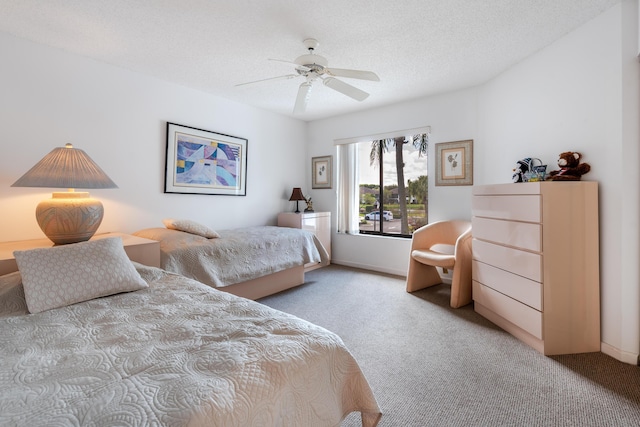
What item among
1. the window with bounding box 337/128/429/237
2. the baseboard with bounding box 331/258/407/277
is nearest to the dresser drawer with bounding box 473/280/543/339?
the baseboard with bounding box 331/258/407/277

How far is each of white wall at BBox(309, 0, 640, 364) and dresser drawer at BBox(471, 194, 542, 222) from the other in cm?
50

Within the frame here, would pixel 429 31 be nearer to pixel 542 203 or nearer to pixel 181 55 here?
pixel 542 203

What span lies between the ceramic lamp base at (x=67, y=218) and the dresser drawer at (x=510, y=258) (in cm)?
332

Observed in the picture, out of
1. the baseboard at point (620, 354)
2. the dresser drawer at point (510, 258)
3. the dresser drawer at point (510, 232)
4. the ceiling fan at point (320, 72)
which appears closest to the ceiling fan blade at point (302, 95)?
the ceiling fan at point (320, 72)

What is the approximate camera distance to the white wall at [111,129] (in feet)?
7.86

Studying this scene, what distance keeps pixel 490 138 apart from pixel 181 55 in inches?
135

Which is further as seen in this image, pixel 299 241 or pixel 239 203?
pixel 239 203

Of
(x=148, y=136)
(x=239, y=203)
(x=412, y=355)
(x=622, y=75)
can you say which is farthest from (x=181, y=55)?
(x=622, y=75)

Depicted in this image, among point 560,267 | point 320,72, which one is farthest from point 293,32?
point 560,267

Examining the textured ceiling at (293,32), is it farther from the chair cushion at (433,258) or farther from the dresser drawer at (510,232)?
the chair cushion at (433,258)

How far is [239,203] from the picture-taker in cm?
415

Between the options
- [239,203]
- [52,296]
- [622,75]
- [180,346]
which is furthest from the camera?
[239,203]

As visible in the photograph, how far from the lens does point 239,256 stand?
297cm

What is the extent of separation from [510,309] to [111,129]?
4075 millimetres
